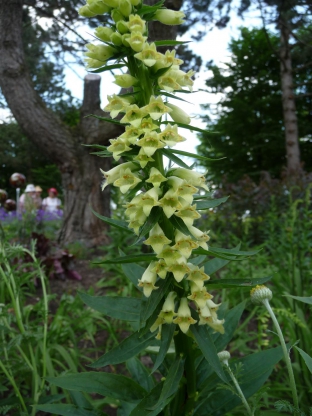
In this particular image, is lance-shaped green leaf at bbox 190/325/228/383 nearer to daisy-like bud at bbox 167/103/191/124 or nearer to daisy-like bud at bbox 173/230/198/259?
daisy-like bud at bbox 173/230/198/259

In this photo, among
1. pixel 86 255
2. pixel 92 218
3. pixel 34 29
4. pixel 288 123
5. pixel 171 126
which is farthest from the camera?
pixel 288 123

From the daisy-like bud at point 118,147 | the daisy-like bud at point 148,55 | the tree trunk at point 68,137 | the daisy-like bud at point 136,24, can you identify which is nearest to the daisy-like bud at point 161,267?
the daisy-like bud at point 118,147

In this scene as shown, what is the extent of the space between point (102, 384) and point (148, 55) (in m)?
1.03

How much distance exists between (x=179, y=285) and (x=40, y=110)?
16.7ft

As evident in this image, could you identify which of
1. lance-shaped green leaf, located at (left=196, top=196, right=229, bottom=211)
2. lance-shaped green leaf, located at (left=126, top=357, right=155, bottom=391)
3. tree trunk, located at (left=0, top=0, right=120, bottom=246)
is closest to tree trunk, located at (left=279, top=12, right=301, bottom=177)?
tree trunk, located at (left=0, top=0, right=120, bottom=246)

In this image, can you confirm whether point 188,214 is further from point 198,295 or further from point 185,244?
point 198,295

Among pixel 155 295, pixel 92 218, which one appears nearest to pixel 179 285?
pixel 155 295

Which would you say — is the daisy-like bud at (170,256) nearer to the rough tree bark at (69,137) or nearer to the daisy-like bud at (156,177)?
the daisy-like bud at (156,177)

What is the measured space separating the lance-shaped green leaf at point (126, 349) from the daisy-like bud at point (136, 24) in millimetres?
882

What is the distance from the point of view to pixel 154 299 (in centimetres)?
116

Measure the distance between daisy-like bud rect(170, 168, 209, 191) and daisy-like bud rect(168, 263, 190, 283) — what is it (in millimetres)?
245

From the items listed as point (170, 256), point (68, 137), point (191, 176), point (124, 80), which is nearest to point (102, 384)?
point (170, 256)

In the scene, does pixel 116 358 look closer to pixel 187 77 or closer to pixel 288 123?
pixel 187 77

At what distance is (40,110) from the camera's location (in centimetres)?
573
